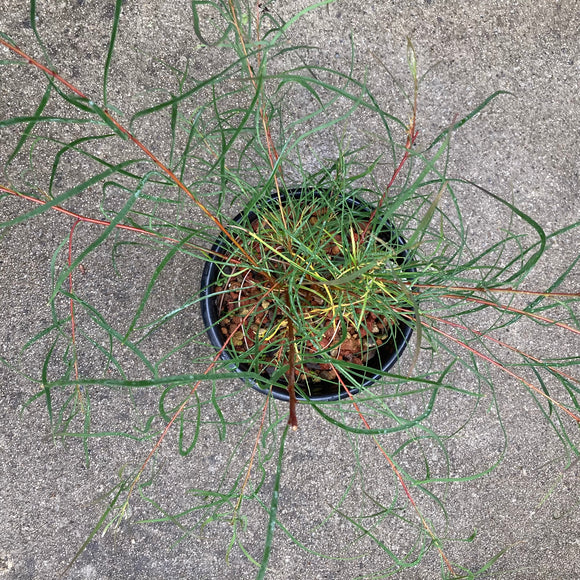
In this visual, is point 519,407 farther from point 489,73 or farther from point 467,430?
point 489,73

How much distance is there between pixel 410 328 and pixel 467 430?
1.22 feet

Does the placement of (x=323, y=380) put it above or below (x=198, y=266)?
below

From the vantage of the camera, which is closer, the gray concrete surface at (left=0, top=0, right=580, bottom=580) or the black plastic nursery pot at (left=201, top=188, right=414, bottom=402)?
the black plastic nursery pot at (left=201, top=188, right=414, bottom=402)

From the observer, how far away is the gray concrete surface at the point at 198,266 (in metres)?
0.82

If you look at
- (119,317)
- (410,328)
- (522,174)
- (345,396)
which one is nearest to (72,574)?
(119,317)

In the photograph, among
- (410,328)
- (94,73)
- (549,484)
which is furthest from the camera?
(549,484)

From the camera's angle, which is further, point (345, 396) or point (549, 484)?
point (549, 484)

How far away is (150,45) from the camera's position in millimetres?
822

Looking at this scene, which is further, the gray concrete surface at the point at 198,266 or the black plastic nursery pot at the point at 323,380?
the gray concrete surface at the point at 198,266

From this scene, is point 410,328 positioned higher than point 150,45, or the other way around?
point 150,45

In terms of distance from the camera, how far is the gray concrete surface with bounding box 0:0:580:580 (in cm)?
82

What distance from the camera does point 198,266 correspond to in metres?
0.83

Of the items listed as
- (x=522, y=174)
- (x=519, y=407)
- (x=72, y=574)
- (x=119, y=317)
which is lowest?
(x=72, y=574)

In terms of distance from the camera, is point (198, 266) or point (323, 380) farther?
point (198, 266)
